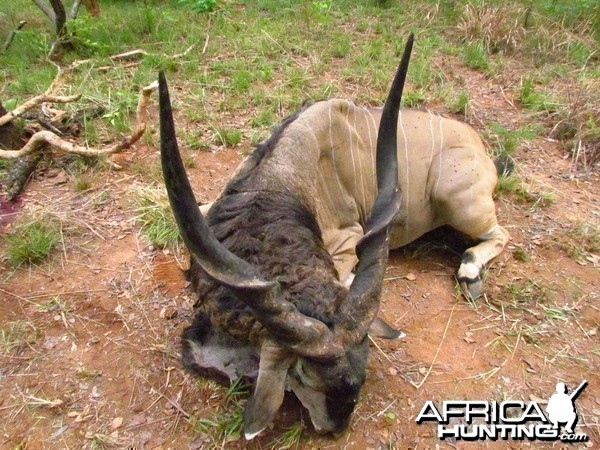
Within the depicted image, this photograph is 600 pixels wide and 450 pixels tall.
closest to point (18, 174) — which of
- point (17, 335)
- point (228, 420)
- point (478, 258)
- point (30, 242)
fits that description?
point (30, 242)

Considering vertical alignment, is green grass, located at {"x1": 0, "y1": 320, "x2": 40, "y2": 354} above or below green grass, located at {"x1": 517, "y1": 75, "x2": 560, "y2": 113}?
below

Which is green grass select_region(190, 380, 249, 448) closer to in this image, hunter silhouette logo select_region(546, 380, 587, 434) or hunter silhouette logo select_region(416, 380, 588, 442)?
hunter silhouette logo select_region(416, 380, 588, 442)

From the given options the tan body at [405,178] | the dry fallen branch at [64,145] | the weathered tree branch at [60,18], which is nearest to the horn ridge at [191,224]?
the tan body at [405,178]

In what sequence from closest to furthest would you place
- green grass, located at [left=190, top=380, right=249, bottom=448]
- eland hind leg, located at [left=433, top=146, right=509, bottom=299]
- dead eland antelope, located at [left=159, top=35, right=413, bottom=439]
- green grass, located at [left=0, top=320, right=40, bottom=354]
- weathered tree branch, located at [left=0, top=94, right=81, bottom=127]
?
dead eland antelope, located at [left=159, top=35, right=413, bottom=439], green grass, located at [left=190, top=380, right=249, bottom=448], green grass, located at [left=0, top=320, right=40, bottom=354], eland hind leg, located at [left=433, top=146, right=509, bottom=299], weathered tree branch, located at [left=0, top=94, right=81, bottom=127]

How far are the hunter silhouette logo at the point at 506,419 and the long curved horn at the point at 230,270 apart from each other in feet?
3.22

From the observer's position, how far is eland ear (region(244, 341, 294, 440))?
2.45 metres

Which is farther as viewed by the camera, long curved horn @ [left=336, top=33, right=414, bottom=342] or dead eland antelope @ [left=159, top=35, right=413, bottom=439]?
long curved horn @ [left=336, top=33, right=414, bottom=342]

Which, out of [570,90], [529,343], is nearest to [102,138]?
[529,343]

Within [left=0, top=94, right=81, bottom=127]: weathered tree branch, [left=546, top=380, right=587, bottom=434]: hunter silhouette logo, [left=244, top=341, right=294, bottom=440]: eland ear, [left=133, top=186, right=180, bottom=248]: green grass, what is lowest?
[left=546, top=380, right=587, bottom=434]: hunter silhouette logo

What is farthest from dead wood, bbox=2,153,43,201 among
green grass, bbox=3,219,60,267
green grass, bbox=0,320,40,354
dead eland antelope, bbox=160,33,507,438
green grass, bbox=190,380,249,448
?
green grass, bbox=190,380,249,448

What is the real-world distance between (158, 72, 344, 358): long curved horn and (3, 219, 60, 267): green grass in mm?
2415

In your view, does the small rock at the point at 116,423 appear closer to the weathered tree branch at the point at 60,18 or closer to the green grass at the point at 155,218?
the green grass at the point at 155,218

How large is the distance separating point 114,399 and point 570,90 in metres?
6.45

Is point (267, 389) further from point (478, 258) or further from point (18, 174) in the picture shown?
point (18, 174)
